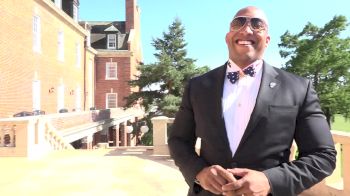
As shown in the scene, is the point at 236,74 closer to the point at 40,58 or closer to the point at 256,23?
the point at 256,23

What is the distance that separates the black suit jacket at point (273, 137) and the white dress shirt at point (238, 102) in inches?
1.4

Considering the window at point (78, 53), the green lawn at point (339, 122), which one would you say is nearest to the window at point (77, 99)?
the window at point (78, 53)

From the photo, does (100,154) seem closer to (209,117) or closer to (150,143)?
(209,117)

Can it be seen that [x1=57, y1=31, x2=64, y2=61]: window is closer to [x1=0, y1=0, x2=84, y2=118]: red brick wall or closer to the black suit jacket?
[x1=0, y1=0, x2=84, y2=118]: red brick wall

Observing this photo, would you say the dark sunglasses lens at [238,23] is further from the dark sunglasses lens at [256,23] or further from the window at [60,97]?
the window at [60,97]

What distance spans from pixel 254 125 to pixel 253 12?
24.2 inches

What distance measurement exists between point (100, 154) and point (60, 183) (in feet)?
16.9

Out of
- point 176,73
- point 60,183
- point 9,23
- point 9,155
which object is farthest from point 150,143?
point 60,183

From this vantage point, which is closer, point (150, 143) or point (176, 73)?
point (176, 73)

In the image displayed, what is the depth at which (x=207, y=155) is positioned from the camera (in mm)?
2002

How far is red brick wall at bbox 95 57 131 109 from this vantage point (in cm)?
3728

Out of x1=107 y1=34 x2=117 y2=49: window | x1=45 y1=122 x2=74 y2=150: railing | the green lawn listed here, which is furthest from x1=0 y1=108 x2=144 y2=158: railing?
the green lawn

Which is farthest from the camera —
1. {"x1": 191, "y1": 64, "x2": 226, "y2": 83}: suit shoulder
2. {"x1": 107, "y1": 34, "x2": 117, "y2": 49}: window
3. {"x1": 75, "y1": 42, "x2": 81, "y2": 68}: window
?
{"x1": 107, "y1": 34, "x2": 117, "y2": 49}: window

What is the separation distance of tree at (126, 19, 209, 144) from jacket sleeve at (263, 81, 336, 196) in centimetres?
2407
